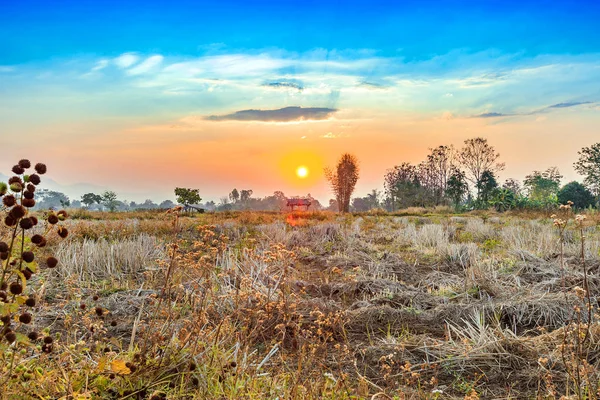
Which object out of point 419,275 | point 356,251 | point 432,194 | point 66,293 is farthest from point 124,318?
point 432,194

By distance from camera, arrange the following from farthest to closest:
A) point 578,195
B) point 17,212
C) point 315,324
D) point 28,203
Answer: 1. point 578,195
2. point 315,324
3. point 28,203
4. point 17,212

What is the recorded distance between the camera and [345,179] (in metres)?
51.2

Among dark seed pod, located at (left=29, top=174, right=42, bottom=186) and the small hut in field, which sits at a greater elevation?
dark seed pod, located at (left=29, top=174, right=42, bottom=186)

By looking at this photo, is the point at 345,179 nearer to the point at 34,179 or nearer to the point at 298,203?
the point at 298,203

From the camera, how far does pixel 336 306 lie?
5285mm

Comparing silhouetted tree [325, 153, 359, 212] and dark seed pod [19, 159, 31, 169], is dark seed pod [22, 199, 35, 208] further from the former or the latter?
silhouetted tree [325, 153, 359, 212]

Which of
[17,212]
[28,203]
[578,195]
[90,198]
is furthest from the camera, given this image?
[90,198]

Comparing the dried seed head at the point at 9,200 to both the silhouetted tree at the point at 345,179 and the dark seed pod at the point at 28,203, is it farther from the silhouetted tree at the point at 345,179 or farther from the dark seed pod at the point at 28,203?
the silhouetted tree at the point at 345,179

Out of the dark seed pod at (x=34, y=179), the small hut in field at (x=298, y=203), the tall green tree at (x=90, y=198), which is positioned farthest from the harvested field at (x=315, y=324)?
the tall green tree at (x=90, y=198)

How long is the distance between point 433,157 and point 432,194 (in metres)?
4.69

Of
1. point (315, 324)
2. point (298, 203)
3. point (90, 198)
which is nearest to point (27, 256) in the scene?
point (315, 324)

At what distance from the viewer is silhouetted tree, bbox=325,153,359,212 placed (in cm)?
5106

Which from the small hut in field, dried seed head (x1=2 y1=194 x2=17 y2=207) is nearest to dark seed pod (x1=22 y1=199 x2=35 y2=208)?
dried seed head (x1=2 y1=194 x2=17 y2=207)

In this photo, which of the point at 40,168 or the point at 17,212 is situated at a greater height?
the point at 40,168
